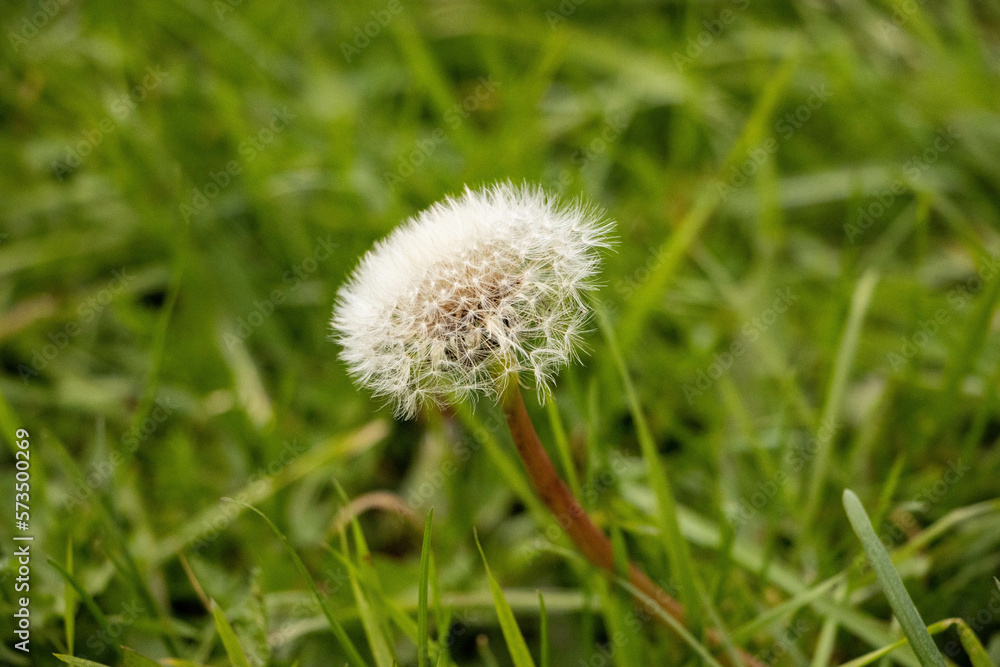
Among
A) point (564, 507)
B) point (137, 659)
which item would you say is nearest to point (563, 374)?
point (564, 507)

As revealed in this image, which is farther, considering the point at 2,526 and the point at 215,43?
the point at 215,43

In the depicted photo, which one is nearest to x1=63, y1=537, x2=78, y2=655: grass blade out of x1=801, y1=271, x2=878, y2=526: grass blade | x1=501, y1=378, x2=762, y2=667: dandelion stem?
x1=501, y1=378, x2=762, y2=667: dandelion stem

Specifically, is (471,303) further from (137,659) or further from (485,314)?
(137,659)

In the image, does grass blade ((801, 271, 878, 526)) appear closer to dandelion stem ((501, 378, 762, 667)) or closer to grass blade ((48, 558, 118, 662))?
dandelion stem ((501, 378, 762, 667))

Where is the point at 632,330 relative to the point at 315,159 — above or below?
below

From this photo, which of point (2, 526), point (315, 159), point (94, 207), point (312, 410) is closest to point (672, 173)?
point (315, 159)

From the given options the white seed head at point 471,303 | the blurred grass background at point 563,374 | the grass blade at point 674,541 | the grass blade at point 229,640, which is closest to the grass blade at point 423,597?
the blurred grass background at point 563,374

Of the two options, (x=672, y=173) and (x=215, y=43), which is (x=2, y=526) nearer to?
(x=215, y=43)
